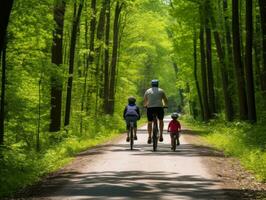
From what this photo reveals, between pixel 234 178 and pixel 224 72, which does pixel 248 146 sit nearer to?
pixel 234 178

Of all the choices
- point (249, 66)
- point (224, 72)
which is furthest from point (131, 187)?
point (224, 72)

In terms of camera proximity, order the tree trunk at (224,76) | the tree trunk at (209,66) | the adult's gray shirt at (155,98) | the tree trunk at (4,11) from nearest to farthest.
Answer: the tree trunk at (4,11) → the adult's gray shirt at (155,98) → the tree trunk at (224,76) → the tree trunk at (209,66)

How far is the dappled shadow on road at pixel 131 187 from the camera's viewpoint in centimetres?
1000

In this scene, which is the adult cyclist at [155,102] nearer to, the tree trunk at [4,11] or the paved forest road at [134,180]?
the paved forest road at [134,180]

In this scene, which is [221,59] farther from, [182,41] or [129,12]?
[129,12]

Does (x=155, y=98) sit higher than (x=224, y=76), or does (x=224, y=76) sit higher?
(x=224, y=76)

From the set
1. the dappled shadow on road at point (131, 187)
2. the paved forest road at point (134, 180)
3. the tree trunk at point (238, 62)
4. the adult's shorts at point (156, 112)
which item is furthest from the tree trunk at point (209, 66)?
the dappled shadow on road at point (131, 187)

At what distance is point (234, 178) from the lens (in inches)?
493

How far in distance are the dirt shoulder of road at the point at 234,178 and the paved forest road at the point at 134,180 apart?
223 mm

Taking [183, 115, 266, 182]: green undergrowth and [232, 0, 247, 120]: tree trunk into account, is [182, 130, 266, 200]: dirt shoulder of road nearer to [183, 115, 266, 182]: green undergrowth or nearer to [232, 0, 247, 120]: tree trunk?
[183, 115, 266, 182]: green undergrowth

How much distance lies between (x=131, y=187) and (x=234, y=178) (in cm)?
271

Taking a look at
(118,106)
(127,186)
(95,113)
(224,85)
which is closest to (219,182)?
(127,186)

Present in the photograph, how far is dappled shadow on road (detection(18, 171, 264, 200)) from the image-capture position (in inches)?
394

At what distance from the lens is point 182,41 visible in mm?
49531
